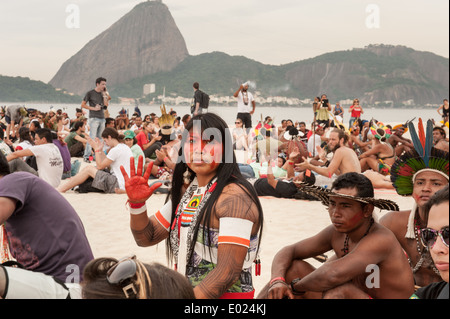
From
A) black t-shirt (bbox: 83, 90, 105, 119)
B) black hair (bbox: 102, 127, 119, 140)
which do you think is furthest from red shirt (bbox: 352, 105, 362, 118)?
black hair (bbox: 102, 127, 119, 140)

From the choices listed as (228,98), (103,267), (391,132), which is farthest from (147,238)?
(228,98)

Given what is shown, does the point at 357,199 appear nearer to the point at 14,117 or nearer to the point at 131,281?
the point at 131,281

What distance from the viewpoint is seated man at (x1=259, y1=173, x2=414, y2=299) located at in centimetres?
275

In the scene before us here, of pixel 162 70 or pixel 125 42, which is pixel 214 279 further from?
pixel 125 42

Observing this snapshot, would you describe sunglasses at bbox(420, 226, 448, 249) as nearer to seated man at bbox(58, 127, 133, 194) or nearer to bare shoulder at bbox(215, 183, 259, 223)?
bare shoulder at bbox(215, 183, 259, 223)

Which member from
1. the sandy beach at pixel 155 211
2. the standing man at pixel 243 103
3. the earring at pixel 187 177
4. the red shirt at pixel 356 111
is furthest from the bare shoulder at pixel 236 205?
the red shirt at pixel 356 111

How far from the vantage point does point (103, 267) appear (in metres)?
1.58

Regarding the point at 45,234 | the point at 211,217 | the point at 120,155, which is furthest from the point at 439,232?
the point at 120,155

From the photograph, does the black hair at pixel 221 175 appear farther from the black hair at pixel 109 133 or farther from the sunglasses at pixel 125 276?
the black hair at pixel 109 133

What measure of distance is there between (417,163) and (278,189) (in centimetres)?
578

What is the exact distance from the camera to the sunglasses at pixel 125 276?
1.46 meters

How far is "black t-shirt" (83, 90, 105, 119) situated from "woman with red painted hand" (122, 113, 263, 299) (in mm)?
9706

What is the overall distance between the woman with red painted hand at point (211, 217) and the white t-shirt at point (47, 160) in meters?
5.88

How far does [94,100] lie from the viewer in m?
11.7
